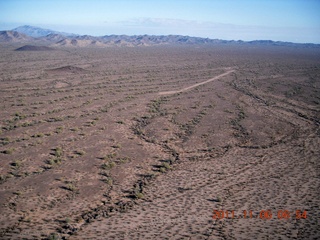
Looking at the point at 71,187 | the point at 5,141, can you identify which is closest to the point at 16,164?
the point at 5,141

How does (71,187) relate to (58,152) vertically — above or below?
below

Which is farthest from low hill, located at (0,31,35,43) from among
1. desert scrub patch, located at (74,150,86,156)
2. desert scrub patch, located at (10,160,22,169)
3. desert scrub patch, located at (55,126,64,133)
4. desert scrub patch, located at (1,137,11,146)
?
desert scrub patch, located at (10,160,22,169)

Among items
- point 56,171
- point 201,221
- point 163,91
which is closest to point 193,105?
point 163,91

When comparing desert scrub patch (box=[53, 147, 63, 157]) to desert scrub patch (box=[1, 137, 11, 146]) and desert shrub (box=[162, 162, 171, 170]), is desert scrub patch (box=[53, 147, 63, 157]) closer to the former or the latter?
desert scrub patch (box=[1, 137, 11, 146])

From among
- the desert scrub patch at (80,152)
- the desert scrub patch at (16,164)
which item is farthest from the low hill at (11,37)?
the desert scrub patch at (16,164)

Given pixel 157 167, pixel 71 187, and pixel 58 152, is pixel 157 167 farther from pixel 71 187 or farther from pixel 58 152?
pixel 58 152

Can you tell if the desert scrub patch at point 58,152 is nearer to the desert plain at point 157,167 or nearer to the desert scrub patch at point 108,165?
the desert plain at point 157,167
